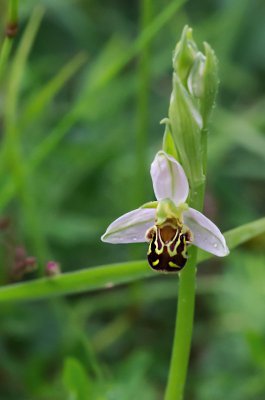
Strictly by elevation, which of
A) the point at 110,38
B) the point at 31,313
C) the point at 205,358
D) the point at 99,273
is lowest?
the point at 205,358

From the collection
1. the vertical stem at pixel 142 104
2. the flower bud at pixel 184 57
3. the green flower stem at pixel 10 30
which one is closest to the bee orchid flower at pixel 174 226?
the flower bud at pixel 184 57

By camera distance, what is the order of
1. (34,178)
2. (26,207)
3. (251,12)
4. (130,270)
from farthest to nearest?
(251,12), (34,178), (26,207), (130,270)

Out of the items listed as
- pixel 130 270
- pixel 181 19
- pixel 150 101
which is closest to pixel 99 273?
pixel 130 270

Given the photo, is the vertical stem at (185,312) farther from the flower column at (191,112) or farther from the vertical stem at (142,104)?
the vertical stem at (142,104)

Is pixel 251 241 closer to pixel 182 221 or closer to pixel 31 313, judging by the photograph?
pixel 31 313

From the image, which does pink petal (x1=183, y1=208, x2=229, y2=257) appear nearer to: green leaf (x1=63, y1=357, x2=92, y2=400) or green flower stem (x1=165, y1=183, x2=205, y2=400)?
green flower stem (x1=165, y1=183, x2=205, y2=400)

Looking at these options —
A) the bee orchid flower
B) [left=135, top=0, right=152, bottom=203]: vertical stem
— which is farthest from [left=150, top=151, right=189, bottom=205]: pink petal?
[left=135, top=0, right=152, bottom=203]: vertical stem

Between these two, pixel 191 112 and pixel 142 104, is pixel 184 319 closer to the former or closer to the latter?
pixel 191 112
